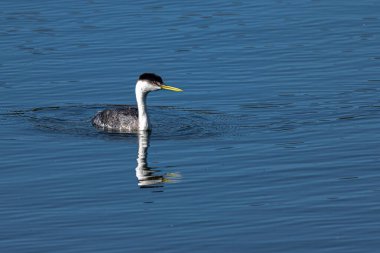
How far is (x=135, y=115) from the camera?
24.7 m

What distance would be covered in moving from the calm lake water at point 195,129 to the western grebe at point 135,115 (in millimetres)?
341

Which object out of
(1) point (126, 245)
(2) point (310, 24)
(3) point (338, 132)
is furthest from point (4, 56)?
(1) point (126, 245)

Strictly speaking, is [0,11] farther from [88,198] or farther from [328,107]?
[88,198]

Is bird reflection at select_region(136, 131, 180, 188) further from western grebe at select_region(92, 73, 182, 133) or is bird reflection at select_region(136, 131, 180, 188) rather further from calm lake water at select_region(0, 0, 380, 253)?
western grebe at select_region(92, 73, 182, 133)

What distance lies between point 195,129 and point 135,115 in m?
1.66

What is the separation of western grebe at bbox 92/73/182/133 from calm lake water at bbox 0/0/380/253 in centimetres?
34

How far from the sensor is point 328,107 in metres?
24.7

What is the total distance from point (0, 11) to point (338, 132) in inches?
661

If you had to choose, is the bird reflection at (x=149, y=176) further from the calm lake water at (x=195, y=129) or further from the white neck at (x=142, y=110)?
the white neck at (x=142, y=110)

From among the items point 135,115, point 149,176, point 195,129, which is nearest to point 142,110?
point 135,115

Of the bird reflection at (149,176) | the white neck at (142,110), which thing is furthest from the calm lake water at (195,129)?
the white neck at (142,110)

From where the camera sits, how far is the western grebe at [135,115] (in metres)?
24.2

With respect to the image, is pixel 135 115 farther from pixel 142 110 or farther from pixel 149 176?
pixel 149 176

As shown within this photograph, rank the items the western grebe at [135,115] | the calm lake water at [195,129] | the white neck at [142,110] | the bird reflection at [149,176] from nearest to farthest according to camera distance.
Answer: the calm lake water at [195,129]
the bird reflection at [149,176]
the western grebe at [135,115]
the white neck at [142,110]
